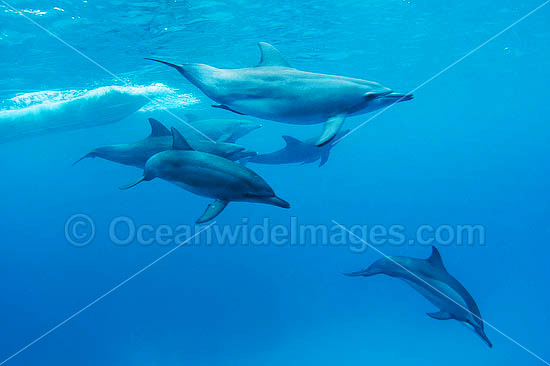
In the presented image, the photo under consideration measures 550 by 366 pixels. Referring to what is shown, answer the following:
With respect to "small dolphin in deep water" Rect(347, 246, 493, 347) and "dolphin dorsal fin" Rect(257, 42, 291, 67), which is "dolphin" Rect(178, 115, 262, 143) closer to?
"dolphin dorsal fin" Rect(257, 42, 291, 67)

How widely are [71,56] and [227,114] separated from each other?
20.3m

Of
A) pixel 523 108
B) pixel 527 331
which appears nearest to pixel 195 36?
pixel 527 331

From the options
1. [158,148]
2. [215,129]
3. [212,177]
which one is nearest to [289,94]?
[212,177]

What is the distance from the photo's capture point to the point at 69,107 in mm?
21938

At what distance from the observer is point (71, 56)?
16.1m

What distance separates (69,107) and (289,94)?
72.0 ft

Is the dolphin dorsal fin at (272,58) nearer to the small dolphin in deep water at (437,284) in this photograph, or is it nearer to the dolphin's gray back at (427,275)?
the small dolphin in deep water at (437,284)

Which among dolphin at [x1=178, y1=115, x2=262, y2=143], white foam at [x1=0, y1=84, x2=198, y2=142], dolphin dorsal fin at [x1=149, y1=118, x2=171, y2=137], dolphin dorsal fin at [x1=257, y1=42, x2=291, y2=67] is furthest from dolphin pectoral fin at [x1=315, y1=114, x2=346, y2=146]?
white foam at [x1=0, y1=84, x2=198, y2=142]

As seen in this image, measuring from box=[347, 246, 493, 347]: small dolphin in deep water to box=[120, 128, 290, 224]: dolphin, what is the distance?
269cm

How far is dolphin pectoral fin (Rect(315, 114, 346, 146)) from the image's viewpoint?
3.61 metres

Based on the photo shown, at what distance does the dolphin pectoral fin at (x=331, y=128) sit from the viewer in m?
3.61

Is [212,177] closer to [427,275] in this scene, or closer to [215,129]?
[215,129]

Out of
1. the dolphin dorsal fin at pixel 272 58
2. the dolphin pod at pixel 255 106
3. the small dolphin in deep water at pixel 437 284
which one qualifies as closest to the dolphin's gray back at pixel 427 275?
the small dolphin in deep water at pixel 437 284

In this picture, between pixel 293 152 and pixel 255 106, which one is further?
pixel 293 152
